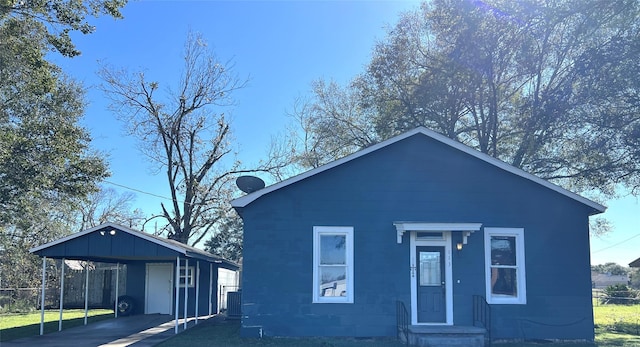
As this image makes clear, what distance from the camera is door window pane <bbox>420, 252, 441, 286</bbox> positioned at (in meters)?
12.8

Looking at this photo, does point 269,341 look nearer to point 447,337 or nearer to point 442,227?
point 447,337

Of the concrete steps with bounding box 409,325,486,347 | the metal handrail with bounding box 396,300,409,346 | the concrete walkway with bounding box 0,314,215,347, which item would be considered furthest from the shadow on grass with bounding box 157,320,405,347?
the concrete walkway with bounding box 0,314,215,347

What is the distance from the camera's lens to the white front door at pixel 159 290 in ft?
66.9

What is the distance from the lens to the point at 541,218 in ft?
42.9

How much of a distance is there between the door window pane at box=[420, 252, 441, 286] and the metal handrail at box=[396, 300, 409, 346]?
0.76m

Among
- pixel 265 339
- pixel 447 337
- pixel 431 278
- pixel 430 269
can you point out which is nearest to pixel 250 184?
pixel 265 339

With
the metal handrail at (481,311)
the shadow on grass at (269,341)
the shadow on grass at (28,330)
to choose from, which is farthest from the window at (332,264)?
the shadow on grass at (28,330)

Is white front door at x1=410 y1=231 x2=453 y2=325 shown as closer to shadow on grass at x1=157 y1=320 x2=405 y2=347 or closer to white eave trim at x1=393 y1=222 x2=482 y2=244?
white eave trim at x1=393 y1=222 x2=482 y2=244

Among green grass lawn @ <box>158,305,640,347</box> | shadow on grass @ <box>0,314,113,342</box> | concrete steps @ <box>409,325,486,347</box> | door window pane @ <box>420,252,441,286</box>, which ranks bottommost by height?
shadow on grass @ <box>0,314,113,342</box>

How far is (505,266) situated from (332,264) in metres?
4.00

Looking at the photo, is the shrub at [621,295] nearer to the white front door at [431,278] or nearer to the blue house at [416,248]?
the blue house at [416,248]

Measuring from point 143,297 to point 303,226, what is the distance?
10.4 m

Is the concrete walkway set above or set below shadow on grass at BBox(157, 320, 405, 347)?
below

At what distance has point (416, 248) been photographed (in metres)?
12.8
